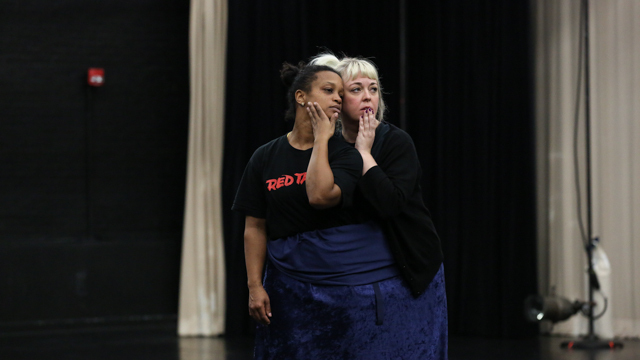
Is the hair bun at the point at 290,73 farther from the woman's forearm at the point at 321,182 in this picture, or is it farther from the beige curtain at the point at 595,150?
the beige curtain at the point at 595,150

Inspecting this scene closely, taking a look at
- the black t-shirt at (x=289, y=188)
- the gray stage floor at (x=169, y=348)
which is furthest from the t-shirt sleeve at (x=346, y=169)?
the gray stage floor at (x=169, y=348)

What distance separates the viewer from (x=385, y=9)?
5.02m

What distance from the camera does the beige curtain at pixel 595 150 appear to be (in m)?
4.47

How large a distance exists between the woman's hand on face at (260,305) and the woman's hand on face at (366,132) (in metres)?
0.48

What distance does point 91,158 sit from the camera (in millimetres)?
5262

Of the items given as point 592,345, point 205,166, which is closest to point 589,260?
point 592,345

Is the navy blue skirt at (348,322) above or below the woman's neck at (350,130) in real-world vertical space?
below

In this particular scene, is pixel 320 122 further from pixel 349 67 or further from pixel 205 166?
pixel 205 166

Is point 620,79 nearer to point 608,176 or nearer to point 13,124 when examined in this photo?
point 608,176

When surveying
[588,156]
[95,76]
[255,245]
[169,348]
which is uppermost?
[95,76]

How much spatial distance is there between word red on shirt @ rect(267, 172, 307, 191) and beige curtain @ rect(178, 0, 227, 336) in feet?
9.80

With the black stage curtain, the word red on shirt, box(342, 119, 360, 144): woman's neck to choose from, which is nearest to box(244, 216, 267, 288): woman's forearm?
the word red on shirt

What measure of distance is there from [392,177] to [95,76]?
12.4 feet

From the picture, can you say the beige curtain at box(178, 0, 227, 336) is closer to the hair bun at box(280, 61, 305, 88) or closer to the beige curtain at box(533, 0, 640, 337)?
the beige curtain at box(533, 0, 640, 337)
